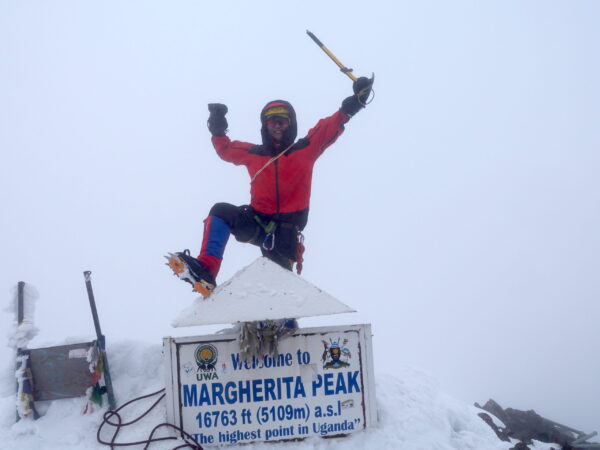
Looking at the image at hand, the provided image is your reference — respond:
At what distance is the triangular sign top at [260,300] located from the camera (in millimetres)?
3451

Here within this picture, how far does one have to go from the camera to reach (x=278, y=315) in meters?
3.44

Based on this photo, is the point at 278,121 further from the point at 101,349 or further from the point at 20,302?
the point at 20,302

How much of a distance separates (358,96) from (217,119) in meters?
1.65

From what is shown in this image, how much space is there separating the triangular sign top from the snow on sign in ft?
1.34

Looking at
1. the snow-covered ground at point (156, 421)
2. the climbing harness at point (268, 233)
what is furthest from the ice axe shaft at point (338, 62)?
the snow-covered ground at point (156, 421)


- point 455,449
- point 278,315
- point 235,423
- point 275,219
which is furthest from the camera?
point 275,219

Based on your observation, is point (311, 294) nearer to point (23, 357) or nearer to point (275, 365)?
point (275, 365)

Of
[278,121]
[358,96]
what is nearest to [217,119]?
[278,121]

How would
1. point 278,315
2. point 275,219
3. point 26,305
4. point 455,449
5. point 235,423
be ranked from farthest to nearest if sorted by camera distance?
1. point 275,219
2. point 26,305
3. point 455,449
4. point 235,423
5. point 278,315

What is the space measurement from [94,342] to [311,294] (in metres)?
2.08

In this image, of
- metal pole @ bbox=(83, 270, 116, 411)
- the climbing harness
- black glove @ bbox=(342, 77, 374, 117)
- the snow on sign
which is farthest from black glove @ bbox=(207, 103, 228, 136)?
the snow on sign

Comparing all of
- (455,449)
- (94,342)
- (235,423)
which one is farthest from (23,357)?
(455,449)

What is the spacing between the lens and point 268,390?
378 cm

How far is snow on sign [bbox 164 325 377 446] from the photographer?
374cm
